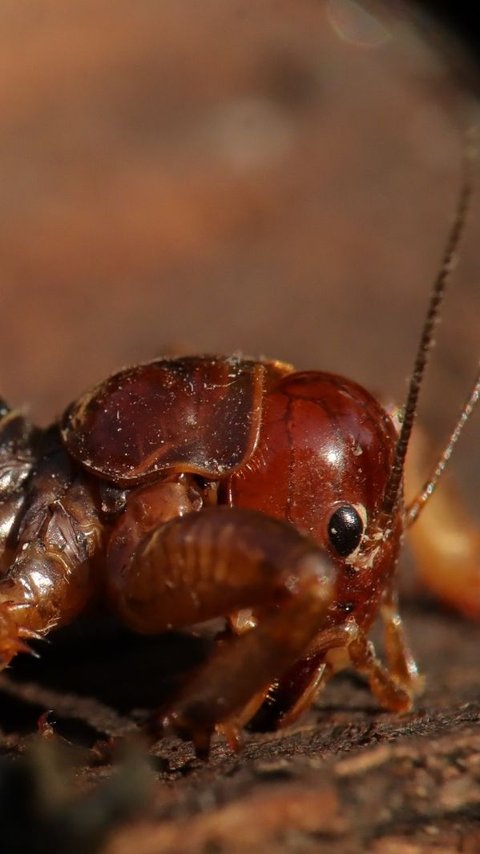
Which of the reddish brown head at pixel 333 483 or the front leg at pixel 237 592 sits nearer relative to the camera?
the front leg at pixel 237 592

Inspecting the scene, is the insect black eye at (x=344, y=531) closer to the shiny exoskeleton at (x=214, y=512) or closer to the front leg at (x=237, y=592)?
the shiny exoskeleton at (x=214, y=512)

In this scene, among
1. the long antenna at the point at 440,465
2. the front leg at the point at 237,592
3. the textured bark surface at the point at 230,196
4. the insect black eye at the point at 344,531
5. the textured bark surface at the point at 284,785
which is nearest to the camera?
the textured bark surface at the point at 284,785

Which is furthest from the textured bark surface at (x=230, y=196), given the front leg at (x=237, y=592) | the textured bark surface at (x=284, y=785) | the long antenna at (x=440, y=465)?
the front leg at (x=237, y=592)

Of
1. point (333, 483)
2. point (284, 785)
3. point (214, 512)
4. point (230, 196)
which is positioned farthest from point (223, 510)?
point (230, 196)

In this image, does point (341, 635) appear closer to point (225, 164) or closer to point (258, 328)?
point (258, 328)

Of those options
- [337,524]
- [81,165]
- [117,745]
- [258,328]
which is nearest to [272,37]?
[81,165]

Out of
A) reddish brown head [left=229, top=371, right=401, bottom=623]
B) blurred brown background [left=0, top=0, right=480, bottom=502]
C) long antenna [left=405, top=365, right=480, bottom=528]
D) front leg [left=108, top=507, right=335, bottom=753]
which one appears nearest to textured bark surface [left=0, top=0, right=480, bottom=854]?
blurred brown background [left=0, top=0, right=480, bottom=502]

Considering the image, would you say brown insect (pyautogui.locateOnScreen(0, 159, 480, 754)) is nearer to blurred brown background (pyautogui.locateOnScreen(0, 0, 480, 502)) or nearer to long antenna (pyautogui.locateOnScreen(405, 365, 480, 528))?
long antenna (pyautogui.locateOnScreen(405, 365, 480, 528))

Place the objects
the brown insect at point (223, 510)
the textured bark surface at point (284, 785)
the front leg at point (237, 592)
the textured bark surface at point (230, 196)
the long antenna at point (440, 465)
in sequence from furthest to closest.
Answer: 1. the textured bark surface at point (230, 196)
2. the long antenna at point (440, 465)
3. the brown insect at point (223, 510)
4. the front leg at point (237, 592)
5. the textured bark surface at point (284, 785)

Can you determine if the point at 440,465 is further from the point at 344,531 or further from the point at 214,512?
the point at 214,512
